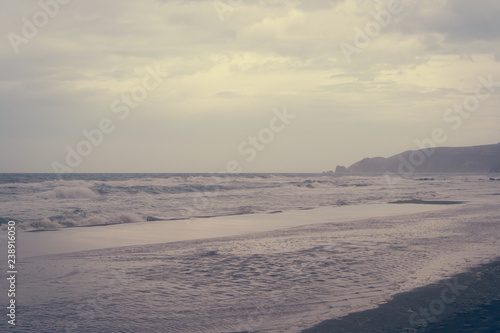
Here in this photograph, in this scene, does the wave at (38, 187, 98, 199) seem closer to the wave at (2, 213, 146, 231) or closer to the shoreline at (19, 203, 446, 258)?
the wave at (2, 213, 146, 231)

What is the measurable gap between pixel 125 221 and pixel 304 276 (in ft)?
40.1

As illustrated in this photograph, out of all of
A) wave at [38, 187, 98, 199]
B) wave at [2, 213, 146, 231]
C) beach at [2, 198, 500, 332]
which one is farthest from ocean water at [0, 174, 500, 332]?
wave at [38, 187, 98, 199]

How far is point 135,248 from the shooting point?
11.1m

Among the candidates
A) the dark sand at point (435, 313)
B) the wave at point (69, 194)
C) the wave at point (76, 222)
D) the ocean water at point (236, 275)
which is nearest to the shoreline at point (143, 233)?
the ocean water at point (236, 275)

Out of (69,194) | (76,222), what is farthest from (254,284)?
(69,194)

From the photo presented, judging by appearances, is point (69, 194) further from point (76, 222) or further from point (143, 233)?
point (143, 233)

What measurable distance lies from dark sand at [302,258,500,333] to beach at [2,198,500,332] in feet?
0.08

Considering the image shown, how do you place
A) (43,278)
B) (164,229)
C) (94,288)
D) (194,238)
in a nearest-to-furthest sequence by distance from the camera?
1. (94,288)
2. (43,278)
3. (194,238)
4. (164,229)

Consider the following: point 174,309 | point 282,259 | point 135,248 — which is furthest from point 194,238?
point 174,309

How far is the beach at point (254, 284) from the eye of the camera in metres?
5.43

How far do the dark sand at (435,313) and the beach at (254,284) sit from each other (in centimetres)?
3

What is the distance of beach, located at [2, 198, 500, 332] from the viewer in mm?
5430

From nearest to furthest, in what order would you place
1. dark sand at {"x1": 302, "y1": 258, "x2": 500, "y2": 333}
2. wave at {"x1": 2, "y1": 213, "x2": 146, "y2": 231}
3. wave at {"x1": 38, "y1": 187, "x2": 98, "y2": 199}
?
dark sand at {"x1": 302, "y1": 258, "x2": 500, "y2": 333}
wave at {"x1": 2, "y1": 213, "x2": 146, "y2": 231}
wave at {"x1": 38, "y1": 187, "x2": 98, "y2": 199}

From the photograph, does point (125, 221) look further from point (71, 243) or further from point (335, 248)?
point (335, 248)
